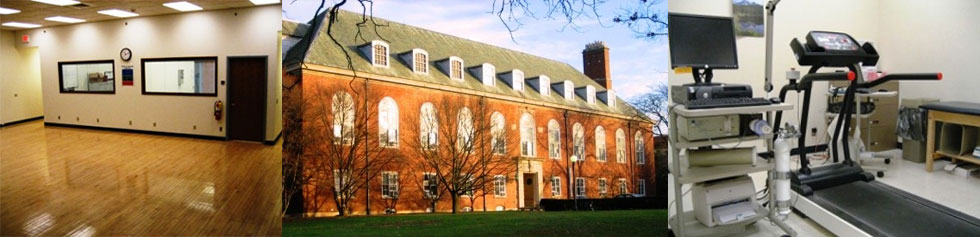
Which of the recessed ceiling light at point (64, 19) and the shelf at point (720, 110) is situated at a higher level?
the recessed ceiling light at point (64, 19)

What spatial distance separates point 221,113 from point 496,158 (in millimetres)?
7109

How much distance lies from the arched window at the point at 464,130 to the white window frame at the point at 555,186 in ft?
1.62

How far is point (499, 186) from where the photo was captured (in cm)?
239

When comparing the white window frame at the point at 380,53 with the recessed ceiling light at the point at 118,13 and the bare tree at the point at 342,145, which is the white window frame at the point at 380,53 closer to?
the bare tree at the point at 342,145

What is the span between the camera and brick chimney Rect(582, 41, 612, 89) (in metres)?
2.38

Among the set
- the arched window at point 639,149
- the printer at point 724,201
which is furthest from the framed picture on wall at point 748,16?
the arched window at point 639,149

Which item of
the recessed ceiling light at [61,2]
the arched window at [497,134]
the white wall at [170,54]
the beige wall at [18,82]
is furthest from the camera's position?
the white wall at [170,54]

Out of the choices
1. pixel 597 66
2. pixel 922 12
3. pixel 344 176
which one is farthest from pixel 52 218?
pixel 922 12

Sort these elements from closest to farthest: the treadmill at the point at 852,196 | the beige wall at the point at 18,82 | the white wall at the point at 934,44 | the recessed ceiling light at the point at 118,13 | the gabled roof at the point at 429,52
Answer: the gabled roof at the point at 429,52
the treadmill at the point at 852,196
the white wall at the point at 934,44
the beige wall at the point at 18,82
the recessed ceiling light at the point at 118,13

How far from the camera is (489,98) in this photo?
232 cm

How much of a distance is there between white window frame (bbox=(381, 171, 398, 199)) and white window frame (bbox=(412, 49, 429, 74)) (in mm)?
505

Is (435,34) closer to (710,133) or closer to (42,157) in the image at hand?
(710,133)

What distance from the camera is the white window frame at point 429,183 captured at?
7.48 feet

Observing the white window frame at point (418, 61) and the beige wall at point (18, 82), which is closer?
the white window frame at point (418, 61)
